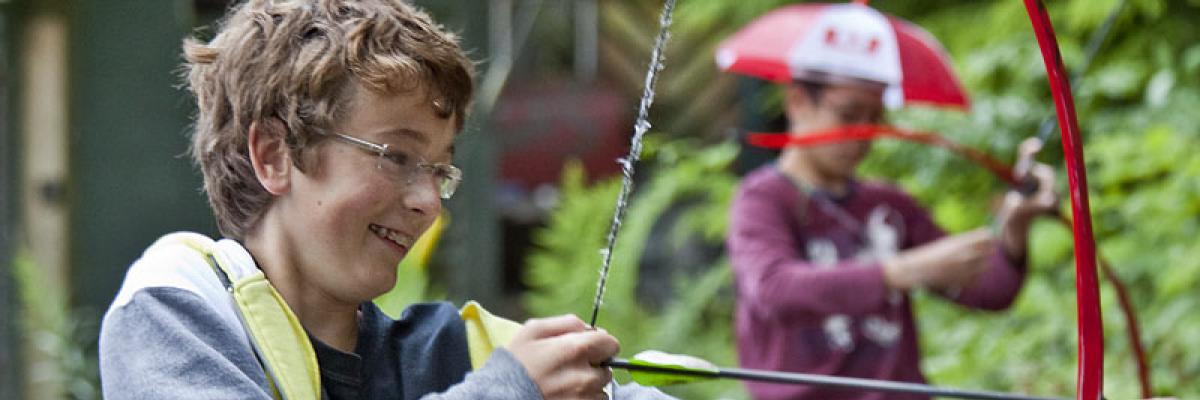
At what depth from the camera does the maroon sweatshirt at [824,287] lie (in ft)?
9.91

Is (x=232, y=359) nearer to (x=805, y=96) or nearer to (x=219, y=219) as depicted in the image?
(x=219, y=219)

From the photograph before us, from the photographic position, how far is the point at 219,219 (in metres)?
1.75

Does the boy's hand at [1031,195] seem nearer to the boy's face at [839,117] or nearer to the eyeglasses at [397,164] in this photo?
the boy's face at [839,117]

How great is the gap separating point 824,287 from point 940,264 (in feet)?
0.74

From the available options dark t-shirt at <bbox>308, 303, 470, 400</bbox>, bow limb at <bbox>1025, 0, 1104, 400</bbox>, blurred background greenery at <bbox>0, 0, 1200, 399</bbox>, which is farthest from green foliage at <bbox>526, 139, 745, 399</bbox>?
bow limb at <bbox>1025, 0, 1104, 400</bbox>

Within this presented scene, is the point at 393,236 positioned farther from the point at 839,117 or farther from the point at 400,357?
the point at 839,117

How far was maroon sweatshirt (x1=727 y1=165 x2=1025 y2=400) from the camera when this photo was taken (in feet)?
9.91

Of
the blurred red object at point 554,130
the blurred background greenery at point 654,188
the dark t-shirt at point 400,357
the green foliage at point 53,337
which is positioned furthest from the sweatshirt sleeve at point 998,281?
the blurred red object at point 554,130

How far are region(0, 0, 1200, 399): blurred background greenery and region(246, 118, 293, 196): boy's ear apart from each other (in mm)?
1867

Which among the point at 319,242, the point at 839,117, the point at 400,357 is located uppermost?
the point at 839,117

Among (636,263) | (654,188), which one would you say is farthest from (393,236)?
(636,263)

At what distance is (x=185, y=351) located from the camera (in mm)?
1453

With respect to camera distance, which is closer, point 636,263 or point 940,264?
point 940,264

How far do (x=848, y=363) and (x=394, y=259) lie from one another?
1626 millimetres
